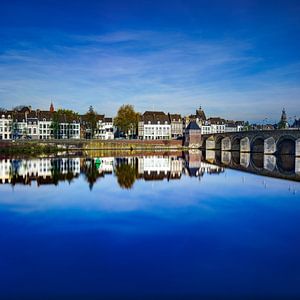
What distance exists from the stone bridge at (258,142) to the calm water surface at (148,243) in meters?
35.7

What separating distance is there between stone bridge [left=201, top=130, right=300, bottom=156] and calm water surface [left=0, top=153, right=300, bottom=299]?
1406 inches

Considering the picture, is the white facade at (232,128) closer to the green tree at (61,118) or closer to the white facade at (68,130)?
the white facade at (68,130)

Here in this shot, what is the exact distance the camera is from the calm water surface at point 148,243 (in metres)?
8.98

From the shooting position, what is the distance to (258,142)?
235ft

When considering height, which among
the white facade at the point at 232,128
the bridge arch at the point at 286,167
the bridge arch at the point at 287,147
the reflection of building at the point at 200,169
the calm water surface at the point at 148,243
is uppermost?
the white facade at the point at 232,128

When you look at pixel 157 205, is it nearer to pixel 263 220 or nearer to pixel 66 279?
pixel 263 220

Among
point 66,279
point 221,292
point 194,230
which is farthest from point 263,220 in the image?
point 66,279

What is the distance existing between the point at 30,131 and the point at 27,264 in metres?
88.2

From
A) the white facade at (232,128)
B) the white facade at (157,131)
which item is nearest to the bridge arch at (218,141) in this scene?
the white facade at (157,131)

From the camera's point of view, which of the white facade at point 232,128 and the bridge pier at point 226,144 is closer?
the bridge pier at point 226,144

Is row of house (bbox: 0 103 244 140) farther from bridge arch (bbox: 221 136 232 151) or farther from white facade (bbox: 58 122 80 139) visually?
bridge arch (bbox: 221 136 232 151)

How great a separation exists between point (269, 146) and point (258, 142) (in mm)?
9009

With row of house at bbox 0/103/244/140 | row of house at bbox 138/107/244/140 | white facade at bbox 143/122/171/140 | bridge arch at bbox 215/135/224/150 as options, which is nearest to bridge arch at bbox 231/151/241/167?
bridge arch at bbox 215/135/224/150

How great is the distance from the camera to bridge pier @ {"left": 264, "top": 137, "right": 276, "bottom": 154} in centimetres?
6156
